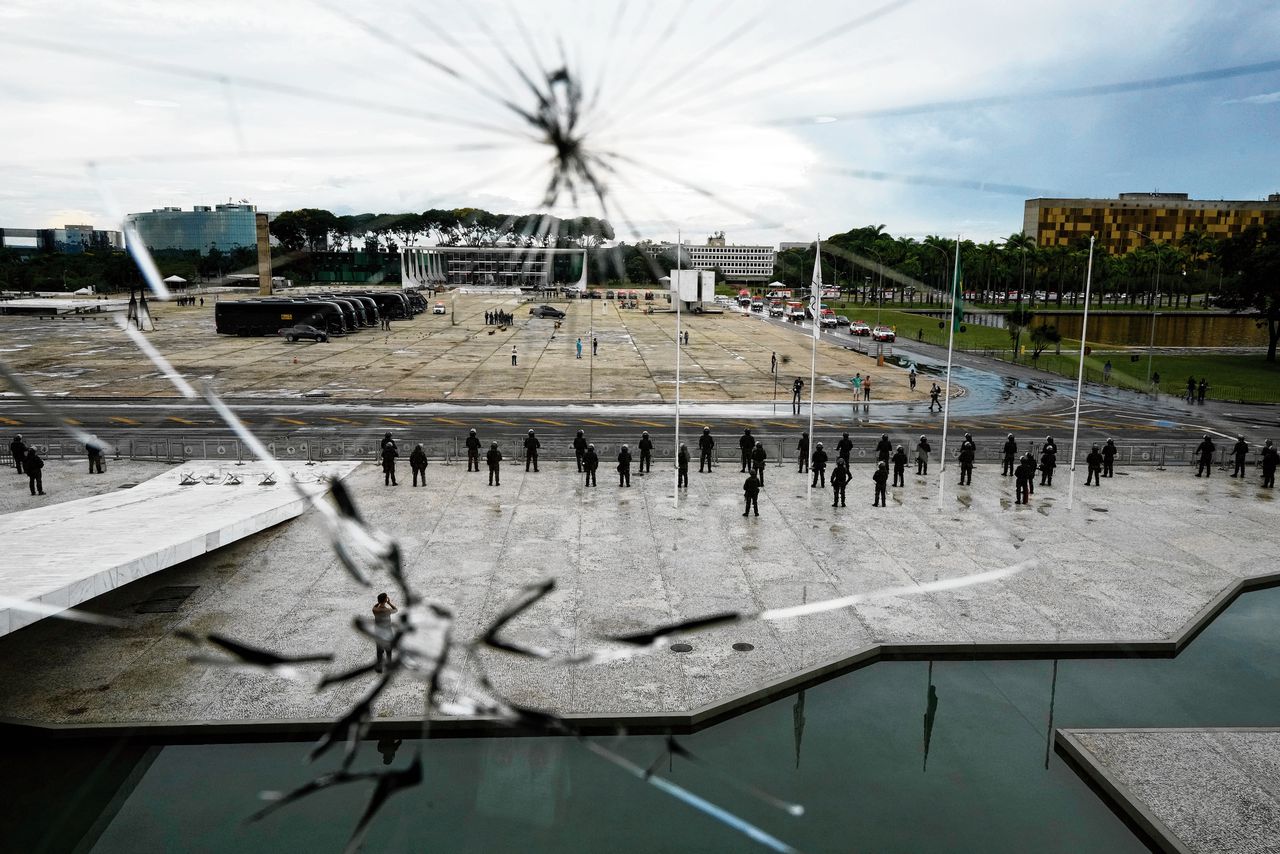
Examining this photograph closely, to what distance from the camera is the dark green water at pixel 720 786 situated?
11.3 metres

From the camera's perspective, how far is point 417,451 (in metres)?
27.8

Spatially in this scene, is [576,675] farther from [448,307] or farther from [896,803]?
[448,307]

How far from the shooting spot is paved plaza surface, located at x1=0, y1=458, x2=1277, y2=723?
14.6m

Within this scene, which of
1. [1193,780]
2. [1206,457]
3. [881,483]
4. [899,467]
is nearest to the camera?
[1193,780]

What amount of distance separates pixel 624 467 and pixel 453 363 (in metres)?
37.9

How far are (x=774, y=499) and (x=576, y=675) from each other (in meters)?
13.5

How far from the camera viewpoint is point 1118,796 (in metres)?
12.1

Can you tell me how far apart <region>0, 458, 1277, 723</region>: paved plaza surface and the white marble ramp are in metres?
1.16

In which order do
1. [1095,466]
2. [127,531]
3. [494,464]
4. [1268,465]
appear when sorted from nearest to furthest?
[127,531] < [494,464] < [1095,466] < [1268,465]

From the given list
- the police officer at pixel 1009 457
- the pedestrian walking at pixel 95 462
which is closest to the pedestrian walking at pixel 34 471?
the pedestrian walking at pixel 95 462

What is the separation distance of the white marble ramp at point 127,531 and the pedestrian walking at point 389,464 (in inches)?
83.8

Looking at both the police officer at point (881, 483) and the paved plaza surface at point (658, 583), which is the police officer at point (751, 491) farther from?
the police officer at point (881, 483)

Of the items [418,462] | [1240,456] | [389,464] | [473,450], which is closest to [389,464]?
[389,464]

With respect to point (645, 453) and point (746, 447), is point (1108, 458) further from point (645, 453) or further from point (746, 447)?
point (645, 453)
